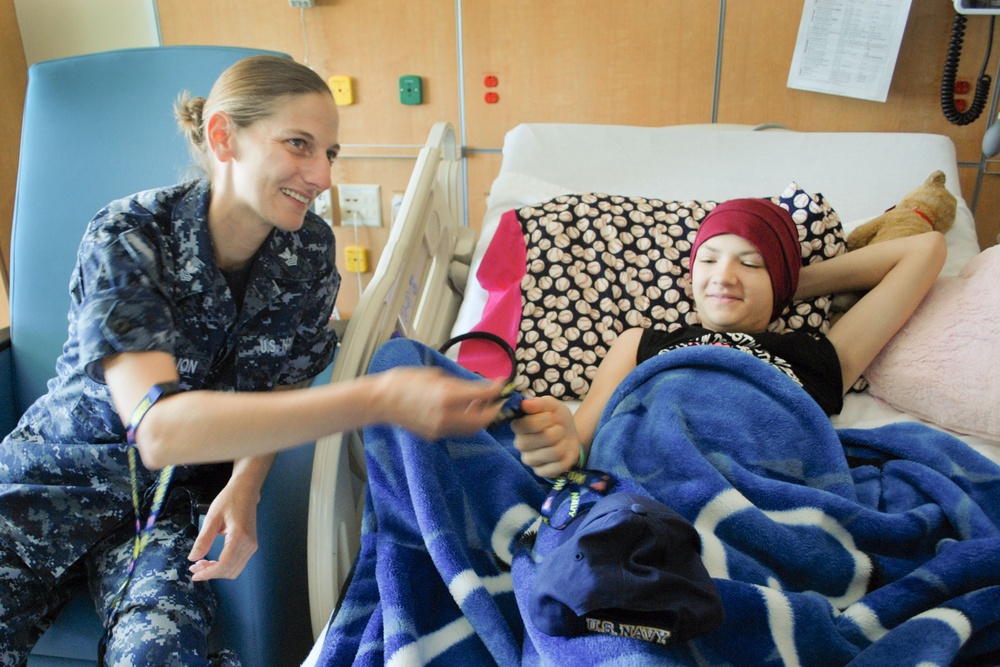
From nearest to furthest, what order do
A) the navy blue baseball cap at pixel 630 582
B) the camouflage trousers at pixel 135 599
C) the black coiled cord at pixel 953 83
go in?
the navy blue baseball cap at pixel 630 582
the camouflage trousers at pixel 135 599
the black coiled cord at pixel 953 83

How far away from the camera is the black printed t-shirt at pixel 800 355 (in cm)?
144

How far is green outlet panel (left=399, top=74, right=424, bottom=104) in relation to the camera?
8.57 ft

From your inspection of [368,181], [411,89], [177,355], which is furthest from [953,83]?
[177,355]

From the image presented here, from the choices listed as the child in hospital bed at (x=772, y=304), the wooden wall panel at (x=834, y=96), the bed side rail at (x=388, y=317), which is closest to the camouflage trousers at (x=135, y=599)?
the bed side rail at (x=388, y=317)

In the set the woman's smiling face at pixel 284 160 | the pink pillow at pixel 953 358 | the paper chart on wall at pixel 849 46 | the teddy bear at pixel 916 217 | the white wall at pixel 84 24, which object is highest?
the white wall at pixel 84 24

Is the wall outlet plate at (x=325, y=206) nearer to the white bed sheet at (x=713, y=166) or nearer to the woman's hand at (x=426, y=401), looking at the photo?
the white bed sheet at (x=713, y=166)

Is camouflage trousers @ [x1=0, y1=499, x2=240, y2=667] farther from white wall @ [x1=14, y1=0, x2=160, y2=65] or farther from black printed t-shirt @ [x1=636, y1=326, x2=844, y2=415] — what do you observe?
white wall @ [x1=14, y1=0, x2=160, y2=65]

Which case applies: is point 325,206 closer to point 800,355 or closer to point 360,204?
point 360,204

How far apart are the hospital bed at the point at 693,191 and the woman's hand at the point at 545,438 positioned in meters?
0.38

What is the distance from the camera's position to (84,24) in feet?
9.10

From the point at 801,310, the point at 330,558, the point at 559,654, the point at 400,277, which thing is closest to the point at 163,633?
the point at 330,558

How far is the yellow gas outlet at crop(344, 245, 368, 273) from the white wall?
105cm

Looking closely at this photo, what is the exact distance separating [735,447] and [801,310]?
1.88 feet

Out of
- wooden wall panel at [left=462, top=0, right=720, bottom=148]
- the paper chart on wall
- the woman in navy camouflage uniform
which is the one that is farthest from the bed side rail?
the paper chart on wall
